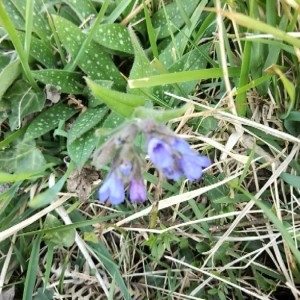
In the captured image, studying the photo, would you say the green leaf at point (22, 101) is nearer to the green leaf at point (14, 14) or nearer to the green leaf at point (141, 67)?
the green leaf at point (14, 14)

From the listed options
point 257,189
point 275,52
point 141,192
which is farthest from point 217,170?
point 141,192

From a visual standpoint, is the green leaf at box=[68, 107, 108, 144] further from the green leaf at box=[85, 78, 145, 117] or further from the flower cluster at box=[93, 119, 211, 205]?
the flower cluster at box=[93, 119, 211, 205]

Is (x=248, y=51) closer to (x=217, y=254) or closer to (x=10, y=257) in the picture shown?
(x=217, y=254)

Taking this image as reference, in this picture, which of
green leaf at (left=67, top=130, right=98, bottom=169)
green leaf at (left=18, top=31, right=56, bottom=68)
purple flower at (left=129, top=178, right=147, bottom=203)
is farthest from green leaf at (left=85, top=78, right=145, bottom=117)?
green leaf at (left=18, top=31, right=56, bottom=68)

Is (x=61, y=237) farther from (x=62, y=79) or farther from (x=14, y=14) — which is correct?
(x=14, y=14)

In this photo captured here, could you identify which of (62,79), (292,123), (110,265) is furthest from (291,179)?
(62,79)
